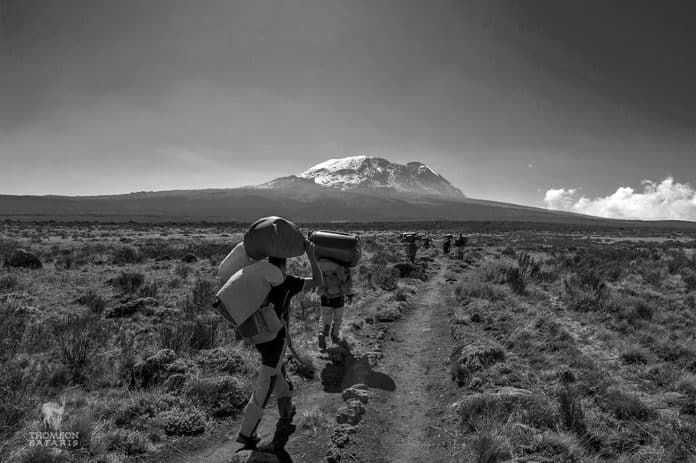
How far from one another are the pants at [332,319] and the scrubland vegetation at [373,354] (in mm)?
533

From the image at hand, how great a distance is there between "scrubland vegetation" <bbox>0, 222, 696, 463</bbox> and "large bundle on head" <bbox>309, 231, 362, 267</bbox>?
79.1 inches

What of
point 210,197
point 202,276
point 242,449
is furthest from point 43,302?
point 210,197

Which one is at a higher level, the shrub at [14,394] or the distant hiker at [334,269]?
the distant hiker at [334,269]

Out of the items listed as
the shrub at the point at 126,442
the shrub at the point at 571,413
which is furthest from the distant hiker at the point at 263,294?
the shrub at the point at 571,413

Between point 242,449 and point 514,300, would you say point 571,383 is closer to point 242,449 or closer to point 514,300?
point 242,449

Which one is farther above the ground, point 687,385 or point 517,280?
point 517,280

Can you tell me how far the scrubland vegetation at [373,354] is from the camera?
13.0 feet

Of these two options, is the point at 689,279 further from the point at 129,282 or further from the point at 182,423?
the point at 129,282

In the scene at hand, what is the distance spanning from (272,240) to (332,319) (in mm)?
4322

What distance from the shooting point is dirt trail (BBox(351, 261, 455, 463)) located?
13.3 ft

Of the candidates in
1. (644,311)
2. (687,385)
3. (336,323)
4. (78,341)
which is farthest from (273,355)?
(644,311)

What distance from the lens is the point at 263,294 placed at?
11.6 feet

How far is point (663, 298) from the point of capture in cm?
1133
